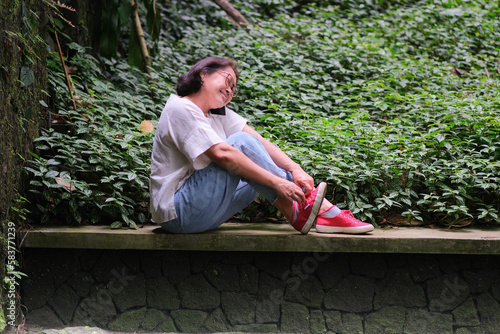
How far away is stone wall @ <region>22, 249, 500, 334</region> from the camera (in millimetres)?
2787

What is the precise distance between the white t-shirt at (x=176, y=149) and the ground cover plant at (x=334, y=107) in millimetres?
407

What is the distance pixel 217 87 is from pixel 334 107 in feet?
6.73

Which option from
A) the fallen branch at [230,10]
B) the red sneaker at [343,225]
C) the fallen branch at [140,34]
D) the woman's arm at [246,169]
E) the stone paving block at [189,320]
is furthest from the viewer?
the fallen branch at [230,10]

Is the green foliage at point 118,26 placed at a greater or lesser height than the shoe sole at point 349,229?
greater

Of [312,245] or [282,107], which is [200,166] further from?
[282,107]

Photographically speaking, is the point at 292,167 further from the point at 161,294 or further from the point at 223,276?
the point at 161,294

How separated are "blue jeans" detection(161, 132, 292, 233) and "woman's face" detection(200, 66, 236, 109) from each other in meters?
0.27

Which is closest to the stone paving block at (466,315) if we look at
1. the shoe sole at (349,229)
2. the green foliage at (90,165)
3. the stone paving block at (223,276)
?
the shoe sole at (349,229)

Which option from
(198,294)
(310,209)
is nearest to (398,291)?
(310,209)

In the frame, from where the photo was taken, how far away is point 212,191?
2531 mm

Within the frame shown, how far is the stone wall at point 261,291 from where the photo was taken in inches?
110

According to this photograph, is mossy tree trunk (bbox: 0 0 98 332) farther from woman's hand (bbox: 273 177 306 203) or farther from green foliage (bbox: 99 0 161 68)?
woman's hand (bbox: 273 177 306 203)

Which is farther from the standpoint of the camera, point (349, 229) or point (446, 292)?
point (446, 292)

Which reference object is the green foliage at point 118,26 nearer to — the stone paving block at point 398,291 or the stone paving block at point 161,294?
the stone paving block at point 161,294
